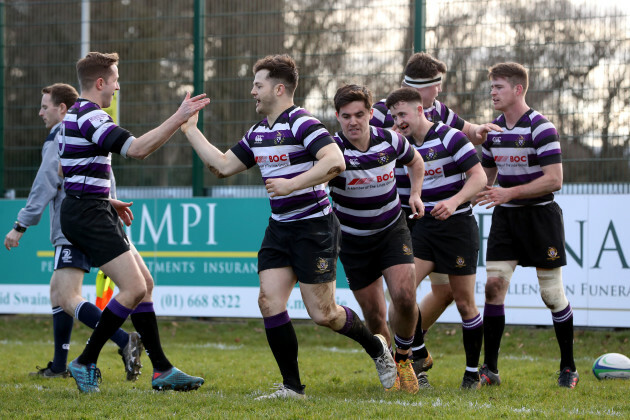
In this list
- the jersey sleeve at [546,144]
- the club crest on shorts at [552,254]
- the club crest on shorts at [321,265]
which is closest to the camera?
the club crest on shorts at [321,265]

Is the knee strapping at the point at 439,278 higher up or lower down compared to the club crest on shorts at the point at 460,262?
lower down

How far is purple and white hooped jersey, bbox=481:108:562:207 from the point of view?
6.80 meters

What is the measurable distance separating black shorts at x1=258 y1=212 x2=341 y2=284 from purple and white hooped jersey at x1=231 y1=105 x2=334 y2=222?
2.8 inches

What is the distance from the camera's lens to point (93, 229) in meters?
6.11

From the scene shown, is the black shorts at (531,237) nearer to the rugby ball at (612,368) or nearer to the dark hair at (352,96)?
the rugby ball at (612,368)

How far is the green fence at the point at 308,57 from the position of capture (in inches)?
401

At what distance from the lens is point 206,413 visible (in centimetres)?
523

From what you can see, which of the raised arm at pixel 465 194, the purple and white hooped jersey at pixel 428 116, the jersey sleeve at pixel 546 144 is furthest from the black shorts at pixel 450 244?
the purple and white hooped jersey at pixel 428 116

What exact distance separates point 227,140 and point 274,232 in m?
5.90

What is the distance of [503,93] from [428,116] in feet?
2.11

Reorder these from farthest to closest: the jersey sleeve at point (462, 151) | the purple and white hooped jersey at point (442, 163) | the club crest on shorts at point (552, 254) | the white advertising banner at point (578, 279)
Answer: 1. the white advertising banner at point (578, 279)
2. the club crest on shorts at point (552, 254)
3. the purple and white hooped jersey at point (442, 163)
4. the jersey sleeve at point (462, 151)

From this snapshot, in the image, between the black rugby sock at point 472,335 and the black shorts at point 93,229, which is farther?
the black rugby sock at point 472,335

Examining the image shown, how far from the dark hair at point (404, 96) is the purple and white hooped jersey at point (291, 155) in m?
1.02

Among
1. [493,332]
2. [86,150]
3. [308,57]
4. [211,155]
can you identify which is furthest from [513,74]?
[308,57]
